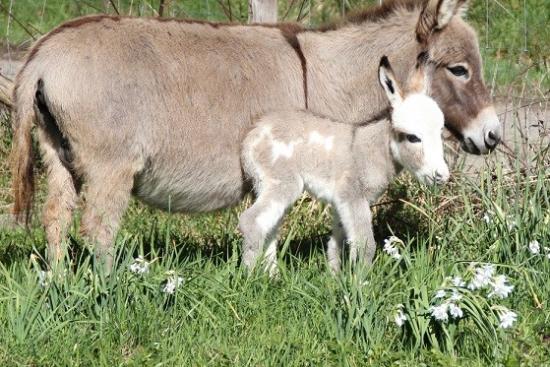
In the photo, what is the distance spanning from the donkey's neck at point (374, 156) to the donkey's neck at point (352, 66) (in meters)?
0.42

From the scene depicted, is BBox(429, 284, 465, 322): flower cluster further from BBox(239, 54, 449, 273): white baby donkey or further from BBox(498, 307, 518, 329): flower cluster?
BBox(239, 54, 449, 273): white baby donkey

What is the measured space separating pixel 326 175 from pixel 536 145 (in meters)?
1.76

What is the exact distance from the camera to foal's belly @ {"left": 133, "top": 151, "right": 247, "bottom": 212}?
4.92 metres

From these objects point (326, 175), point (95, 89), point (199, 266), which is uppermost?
point (95, 89)

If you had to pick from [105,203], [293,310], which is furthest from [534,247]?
[105,203]

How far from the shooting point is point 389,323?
4.10 m

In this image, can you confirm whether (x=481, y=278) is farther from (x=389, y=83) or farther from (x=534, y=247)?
(x=389, y=83)

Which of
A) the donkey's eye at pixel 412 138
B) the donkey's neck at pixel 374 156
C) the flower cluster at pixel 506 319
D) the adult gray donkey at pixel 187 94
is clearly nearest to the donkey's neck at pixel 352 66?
the adult gray donkey at pixel 187 94

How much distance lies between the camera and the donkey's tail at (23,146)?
15.4ft

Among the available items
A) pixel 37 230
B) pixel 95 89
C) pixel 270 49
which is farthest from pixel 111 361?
pixel 37 230

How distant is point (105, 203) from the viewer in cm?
474

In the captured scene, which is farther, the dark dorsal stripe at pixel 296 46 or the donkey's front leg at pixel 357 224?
the dark dorsal stripe at pixel 296 46

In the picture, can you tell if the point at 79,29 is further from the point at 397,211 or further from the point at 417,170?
the point at 397,211

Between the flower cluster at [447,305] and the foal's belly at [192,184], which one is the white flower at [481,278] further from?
the foal's belly at [192,184]
